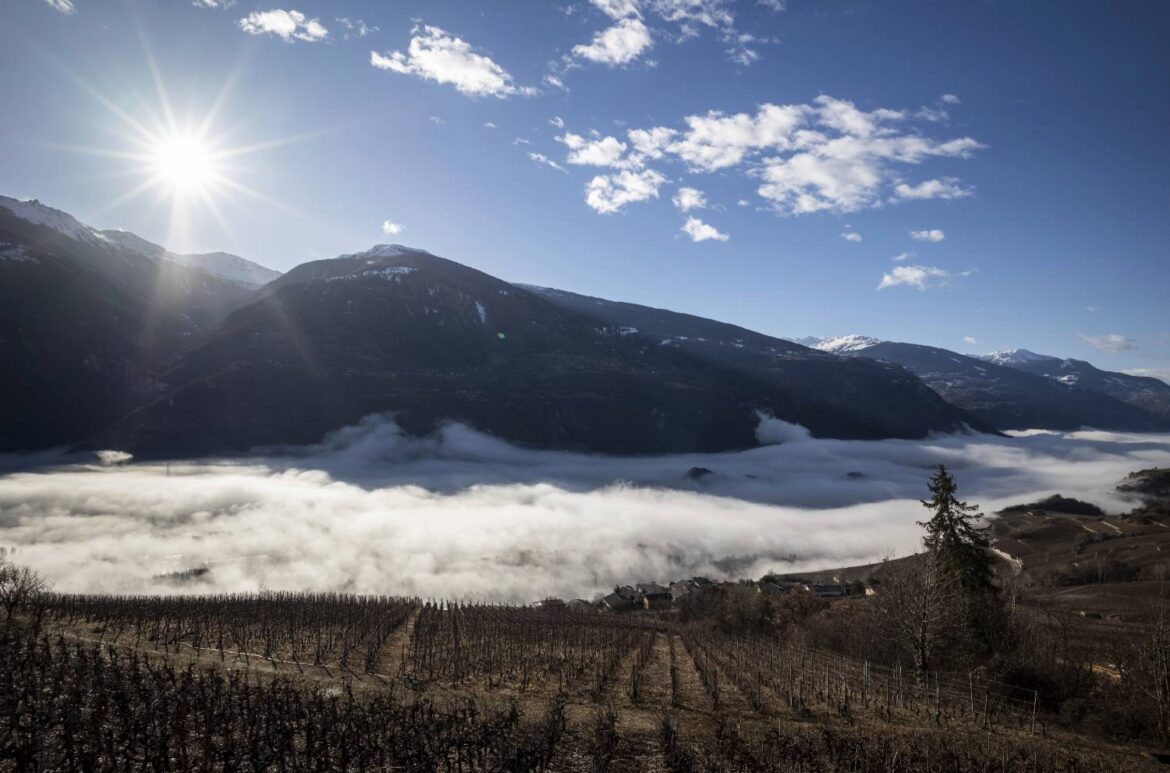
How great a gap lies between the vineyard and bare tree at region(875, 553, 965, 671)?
2.47m

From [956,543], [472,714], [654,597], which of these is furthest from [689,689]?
[654,597]

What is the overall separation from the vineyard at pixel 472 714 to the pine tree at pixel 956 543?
10342mm

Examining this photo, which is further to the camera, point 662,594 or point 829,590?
point 662,594

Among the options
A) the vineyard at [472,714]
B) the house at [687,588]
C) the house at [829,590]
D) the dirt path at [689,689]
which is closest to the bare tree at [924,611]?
the vineyard at [472,714]

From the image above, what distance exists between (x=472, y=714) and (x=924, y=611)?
30169 millimetres

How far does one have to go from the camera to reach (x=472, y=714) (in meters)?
26.9

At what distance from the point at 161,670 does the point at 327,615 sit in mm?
43485

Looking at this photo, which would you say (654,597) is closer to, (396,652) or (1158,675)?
(396,652)

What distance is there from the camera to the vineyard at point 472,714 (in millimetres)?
22234

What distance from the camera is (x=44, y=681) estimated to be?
1126 inches

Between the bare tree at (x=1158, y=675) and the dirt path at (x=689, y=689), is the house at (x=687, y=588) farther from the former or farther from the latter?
the bare tree at (x=1158, y=675)

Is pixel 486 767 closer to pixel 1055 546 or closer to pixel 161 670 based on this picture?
pixel 161 670

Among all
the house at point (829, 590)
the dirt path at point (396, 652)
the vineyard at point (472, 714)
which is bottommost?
the house at point (829, 590)

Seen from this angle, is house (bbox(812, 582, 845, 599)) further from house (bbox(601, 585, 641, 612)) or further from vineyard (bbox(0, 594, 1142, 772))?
vineyard (bbox(0, 594, 1142, 772))
